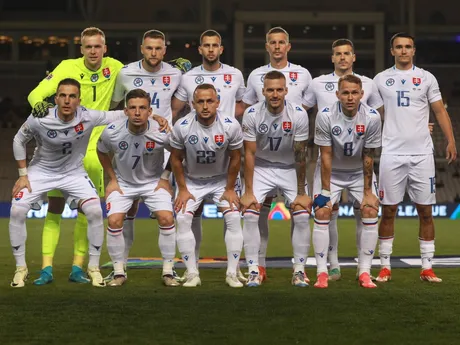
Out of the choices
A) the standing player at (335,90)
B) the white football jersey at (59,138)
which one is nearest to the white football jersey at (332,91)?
the standing player at (335,90)

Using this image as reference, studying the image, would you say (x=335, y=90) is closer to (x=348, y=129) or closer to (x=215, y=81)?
(x=348, y=129)

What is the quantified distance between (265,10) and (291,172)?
14.4 metres

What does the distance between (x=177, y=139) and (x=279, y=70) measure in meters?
1.14

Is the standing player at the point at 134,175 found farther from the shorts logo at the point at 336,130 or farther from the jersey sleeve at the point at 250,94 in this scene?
the shorts logo at the point at 336,130

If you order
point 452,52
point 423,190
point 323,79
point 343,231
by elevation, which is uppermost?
point 452,52

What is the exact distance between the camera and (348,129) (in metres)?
7.42

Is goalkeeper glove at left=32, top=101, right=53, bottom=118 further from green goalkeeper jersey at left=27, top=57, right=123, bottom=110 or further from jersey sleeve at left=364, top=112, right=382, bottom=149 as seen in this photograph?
jersey sleeve at left=364, top=112, right=382, bottom=149

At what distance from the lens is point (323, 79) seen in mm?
7945

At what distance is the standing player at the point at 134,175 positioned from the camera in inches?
291

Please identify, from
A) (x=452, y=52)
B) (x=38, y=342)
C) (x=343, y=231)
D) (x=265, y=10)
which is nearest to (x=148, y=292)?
(x=38, y=342)

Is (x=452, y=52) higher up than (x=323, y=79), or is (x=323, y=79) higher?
(x=452, y=52)

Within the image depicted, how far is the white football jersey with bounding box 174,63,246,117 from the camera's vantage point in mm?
8016

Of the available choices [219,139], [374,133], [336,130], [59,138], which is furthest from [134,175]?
[374,133]

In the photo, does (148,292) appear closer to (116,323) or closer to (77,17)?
(116,323)
